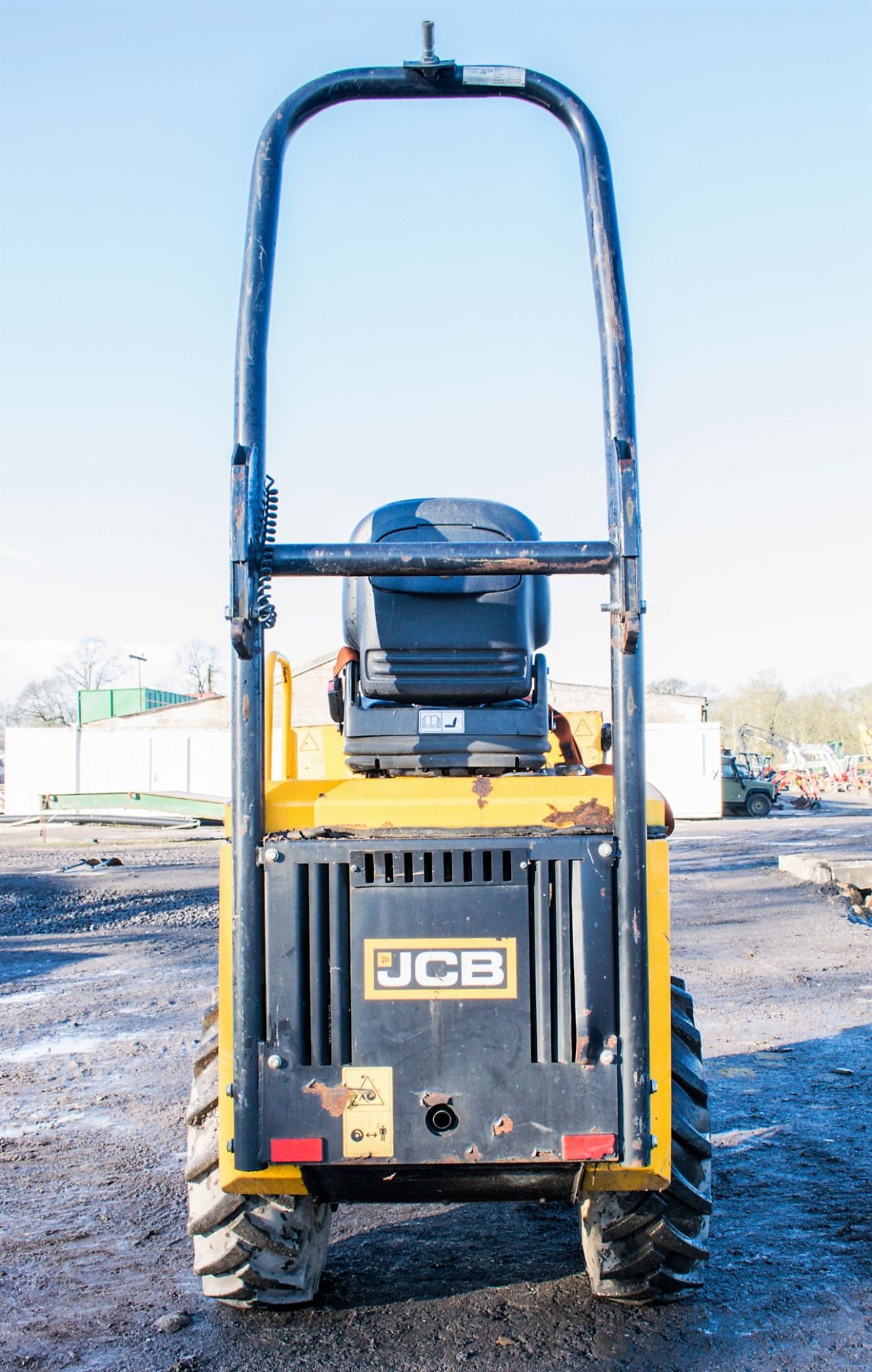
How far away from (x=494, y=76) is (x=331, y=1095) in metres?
2.77

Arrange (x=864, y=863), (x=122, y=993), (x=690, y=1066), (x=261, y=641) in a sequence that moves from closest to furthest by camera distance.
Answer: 1. (x=261, y=641)
2. (x=690, y=1066)
3. (x=122, y=993)
4. (x=864, y=863)

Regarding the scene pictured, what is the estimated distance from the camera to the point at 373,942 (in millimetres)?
2859

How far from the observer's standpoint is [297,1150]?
281 cm

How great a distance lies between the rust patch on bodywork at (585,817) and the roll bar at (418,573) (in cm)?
8

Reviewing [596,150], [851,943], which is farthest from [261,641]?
[851,943]

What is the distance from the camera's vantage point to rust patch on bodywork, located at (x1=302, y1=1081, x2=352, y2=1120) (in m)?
2.84

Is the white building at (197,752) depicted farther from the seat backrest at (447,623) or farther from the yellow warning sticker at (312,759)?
the seat backrest at (447,623)

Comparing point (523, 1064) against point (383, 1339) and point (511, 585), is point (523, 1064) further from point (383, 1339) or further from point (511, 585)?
point (511, 585)

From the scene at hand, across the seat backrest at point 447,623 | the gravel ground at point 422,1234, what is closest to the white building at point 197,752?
the gravel ground at point 422,1234

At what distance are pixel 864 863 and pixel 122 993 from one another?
9.69 m

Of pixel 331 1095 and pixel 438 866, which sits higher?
pixel 438 866

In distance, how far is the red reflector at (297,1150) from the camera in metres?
2.81

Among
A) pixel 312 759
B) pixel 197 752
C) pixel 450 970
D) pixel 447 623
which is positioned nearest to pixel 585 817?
pixel 450 970

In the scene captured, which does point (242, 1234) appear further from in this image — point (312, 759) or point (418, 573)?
point (418, 573)
